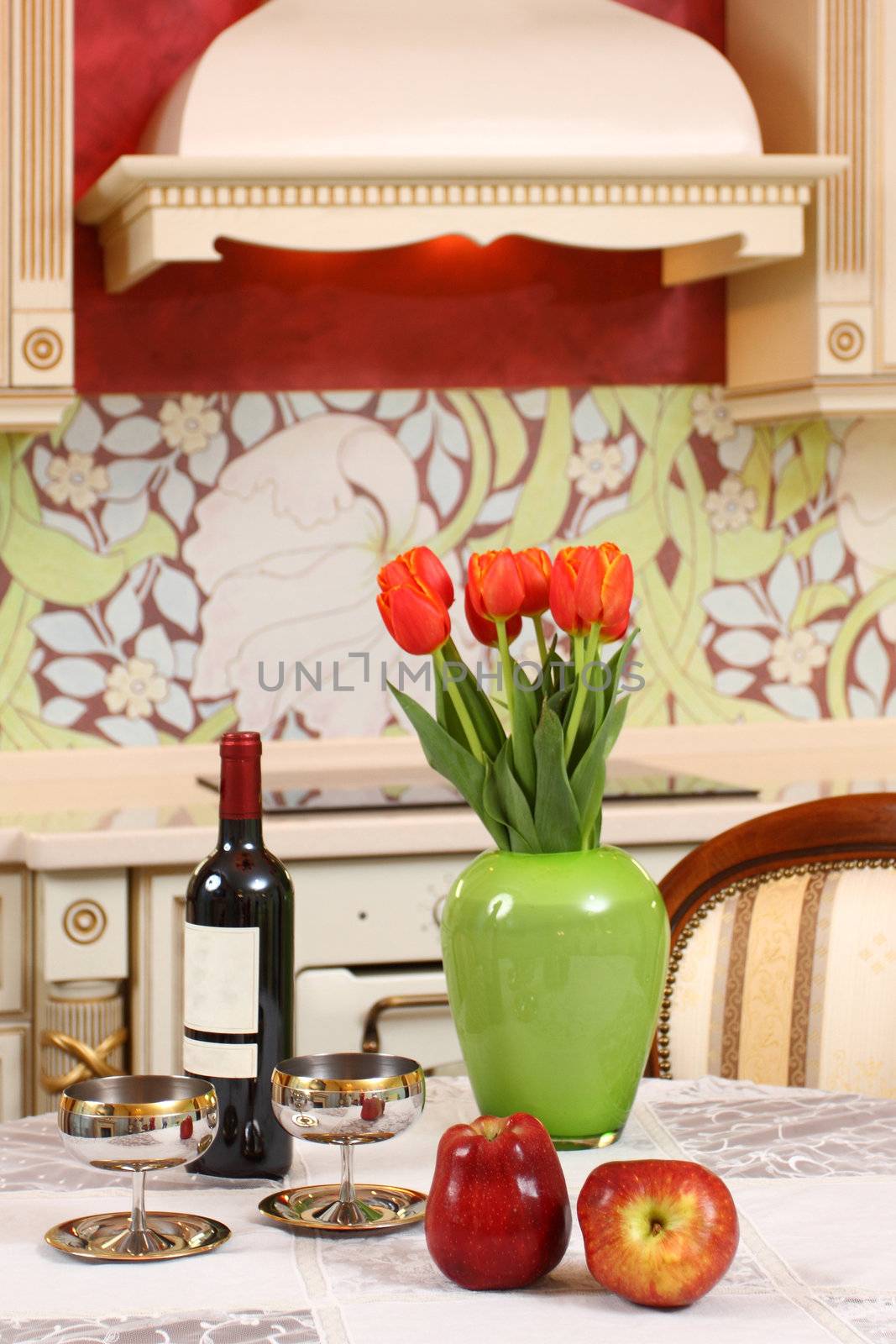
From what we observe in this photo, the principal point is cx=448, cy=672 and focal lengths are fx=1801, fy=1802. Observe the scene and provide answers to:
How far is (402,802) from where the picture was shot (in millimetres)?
2350

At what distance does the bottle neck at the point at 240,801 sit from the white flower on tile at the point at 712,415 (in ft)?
6.56

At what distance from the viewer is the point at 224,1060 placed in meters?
1.05

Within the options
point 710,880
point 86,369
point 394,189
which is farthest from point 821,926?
point 86,369

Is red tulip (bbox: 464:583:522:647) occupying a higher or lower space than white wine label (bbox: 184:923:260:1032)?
higher

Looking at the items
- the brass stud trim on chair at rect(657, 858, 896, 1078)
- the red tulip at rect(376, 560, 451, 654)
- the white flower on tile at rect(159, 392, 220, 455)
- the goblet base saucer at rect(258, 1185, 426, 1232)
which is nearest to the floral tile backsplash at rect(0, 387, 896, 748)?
the white flower on tile at rect(159, 392, 220, 455)

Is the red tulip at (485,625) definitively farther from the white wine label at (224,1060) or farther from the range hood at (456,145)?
the range hood at (456,145)

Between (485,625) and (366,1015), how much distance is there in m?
1.12

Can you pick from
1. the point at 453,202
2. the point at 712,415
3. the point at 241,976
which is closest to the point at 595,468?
the point at 712,415

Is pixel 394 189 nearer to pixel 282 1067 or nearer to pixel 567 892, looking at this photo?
pixel 567 892

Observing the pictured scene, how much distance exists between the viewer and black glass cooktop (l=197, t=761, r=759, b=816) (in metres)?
2.32

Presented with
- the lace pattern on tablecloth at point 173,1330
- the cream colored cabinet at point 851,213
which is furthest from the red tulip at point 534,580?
the cream colored cabinet at point 851,213

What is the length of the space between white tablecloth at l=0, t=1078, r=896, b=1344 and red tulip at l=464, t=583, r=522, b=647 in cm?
33

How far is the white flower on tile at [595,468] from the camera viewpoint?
9.56ft

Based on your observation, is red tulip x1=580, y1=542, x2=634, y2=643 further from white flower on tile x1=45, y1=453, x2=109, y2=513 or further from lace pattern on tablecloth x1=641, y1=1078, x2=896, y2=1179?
white flower on tile x1=45, y1=453, x2=109, y2=513
